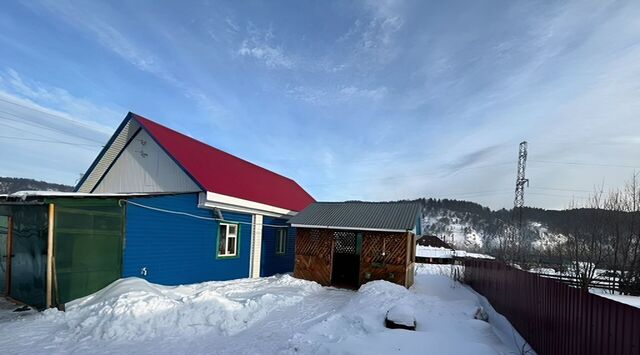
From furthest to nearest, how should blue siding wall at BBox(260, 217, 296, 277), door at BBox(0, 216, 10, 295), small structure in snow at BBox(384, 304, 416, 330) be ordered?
blue siding wall at BBox(260, 217, 296, 277) → door at BBox(0, 216, 10, 295) → small structure in snow at BBox(384, 304, 416, 330)

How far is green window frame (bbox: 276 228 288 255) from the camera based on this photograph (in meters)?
16.4

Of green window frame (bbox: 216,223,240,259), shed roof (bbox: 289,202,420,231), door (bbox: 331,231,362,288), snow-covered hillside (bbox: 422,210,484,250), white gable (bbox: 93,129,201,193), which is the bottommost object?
snow-covered hillside (bbox: 422,210,484,250)

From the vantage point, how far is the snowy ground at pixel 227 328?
590cm

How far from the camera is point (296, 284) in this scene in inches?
507

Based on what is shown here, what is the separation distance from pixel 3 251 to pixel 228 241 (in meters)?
6.27

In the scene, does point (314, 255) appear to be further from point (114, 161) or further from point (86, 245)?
point (114, 161)

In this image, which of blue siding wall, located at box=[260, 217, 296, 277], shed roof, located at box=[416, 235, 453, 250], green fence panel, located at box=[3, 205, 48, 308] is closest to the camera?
green fence panel, located at box=[3, 205, 48, 308]

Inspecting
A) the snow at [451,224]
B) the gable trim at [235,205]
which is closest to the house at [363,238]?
the gable trim at [235,205]

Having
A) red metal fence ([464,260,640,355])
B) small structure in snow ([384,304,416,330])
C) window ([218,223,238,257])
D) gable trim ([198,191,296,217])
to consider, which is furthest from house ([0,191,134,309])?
red metal fence ([464,260,640,355])

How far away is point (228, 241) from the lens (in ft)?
43.3

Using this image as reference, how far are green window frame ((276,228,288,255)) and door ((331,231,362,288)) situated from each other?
8.05 feet

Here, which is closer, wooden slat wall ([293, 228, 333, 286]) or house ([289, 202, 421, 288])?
house ([289, 202, 421, 288])

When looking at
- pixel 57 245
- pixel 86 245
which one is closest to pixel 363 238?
pixel 86 245

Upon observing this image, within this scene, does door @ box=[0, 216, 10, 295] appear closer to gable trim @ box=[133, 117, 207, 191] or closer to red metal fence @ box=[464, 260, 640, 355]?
gable trim @ box=[133, 117, 207, 191]
